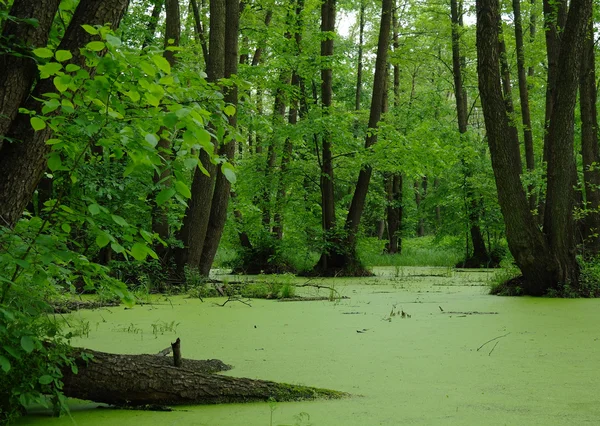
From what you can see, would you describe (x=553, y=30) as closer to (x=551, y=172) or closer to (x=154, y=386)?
(x=551, y=172)

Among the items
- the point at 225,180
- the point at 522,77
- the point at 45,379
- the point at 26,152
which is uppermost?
the point at 522,77

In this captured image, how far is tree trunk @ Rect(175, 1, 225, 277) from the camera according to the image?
846 centimetres

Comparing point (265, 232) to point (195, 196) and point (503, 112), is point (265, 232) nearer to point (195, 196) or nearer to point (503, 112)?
point (195, 196)

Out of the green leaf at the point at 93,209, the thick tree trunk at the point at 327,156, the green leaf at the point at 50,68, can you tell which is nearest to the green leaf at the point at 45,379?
the green leaf at the point at 93,209

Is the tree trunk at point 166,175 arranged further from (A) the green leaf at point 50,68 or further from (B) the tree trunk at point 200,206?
(A) the green leaf at point 50,68

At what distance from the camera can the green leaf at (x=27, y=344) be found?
80.6 inches

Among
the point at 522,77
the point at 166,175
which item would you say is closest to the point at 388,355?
the point at 166,175

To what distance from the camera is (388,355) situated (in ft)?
12.3

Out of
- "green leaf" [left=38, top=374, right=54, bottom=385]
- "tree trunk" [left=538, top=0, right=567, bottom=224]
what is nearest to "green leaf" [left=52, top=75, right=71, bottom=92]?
"green leaf" [left=38, top=374, right=54, bottom=385]

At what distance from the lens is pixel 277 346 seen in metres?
4.03

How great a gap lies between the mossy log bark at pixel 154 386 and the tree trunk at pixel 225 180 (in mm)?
6037

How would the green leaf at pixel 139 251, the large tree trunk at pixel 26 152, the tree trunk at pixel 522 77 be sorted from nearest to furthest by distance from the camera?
1. the green leaf at pixel 139 251
2. the large tree trunk at pixel 26 152
3. the tree trunk at pixel 522 77

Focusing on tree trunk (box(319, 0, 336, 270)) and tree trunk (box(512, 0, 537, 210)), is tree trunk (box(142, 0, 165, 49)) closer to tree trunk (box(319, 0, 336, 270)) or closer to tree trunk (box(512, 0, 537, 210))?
tree trunk (box(319, 0, 336, 270))

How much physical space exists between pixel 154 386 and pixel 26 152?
1027mm
